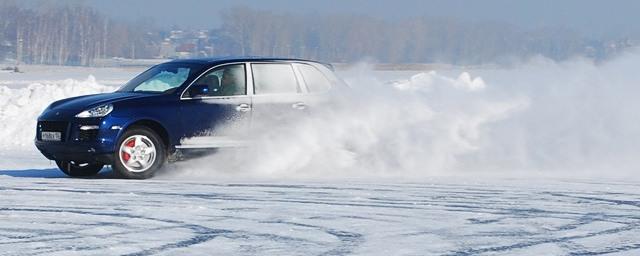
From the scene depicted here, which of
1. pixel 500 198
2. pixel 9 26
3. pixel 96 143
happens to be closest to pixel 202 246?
pixel 500 198

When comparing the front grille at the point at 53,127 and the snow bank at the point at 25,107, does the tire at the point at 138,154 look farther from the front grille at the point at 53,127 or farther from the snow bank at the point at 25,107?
the snow bank at the point at 25,107

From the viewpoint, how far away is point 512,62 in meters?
18.4

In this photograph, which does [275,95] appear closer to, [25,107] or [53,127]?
[53,127]

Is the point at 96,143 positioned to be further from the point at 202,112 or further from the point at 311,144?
the point at 311,144

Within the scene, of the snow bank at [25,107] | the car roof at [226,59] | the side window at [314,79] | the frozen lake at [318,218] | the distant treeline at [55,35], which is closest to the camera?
the frozen lake at [318,218]

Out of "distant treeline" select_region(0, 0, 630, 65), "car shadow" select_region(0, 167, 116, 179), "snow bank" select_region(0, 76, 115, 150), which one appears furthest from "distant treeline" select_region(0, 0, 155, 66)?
"car shadow" select_region(0, 167, 116, 179)

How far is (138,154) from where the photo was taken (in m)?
13.3

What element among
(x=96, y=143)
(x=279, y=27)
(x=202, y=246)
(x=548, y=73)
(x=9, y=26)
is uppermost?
(x=9, y=26)

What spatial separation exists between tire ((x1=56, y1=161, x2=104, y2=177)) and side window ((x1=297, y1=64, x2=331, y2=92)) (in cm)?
254

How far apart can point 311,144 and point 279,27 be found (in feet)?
70.8

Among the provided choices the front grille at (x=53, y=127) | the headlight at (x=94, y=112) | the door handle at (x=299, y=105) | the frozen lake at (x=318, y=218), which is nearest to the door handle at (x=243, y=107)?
the door handle at (x=299, y=105)

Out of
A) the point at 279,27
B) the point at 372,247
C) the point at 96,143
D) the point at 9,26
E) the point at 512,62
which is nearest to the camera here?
the point at 372,247

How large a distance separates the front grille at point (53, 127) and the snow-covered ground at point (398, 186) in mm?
496

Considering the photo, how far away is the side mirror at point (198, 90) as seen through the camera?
13656mm
